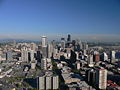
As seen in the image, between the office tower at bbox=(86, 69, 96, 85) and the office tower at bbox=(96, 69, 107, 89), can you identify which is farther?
the office tower at bbox=(86, 69, 96, 85)

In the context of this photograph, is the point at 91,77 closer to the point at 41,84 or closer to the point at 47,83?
the point at 47,83

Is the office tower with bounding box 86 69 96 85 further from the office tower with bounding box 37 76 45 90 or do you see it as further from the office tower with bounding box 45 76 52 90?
the office tower with bounding box 37 76 45 90

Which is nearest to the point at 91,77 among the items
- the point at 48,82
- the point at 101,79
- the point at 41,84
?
the point at 101,79

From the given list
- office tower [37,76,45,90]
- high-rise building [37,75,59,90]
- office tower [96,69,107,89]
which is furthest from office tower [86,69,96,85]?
office tower [37,76,45,90]

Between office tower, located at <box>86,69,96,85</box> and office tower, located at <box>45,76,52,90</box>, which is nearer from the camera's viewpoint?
office tower, located at <box>45,76,52,90</box>

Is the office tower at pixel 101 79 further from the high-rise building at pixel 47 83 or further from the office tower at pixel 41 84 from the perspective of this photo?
the office tower at pixel 41 84

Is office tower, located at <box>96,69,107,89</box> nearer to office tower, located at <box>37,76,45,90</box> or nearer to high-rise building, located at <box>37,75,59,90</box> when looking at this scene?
high-rise building, located at <box>37,75,59,90</box>

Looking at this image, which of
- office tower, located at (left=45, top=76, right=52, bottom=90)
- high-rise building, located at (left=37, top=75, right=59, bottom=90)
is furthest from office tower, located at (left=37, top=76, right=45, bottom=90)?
office tower, located at (left=45, top=76, right=52, bottom=90)

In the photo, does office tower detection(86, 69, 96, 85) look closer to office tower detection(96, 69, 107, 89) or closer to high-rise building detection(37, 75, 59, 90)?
office tower detection(96, 69, 107, 89)

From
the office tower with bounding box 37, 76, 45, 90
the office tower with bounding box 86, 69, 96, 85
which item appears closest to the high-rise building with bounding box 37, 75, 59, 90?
the office tower with bounding box 37, 76, 45, 90

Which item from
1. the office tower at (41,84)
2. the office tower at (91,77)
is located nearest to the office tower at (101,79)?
the office tower at (91,77)

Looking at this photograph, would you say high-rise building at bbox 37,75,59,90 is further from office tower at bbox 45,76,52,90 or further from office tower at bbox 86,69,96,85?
office tower at bbox 86,69,96,85

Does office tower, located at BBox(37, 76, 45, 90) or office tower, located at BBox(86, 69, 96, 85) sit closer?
office tower, located at BBox(37, 76, 45, 90)
